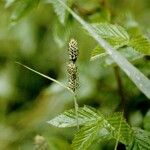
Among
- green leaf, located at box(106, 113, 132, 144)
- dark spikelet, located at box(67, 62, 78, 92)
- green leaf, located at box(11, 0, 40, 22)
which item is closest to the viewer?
dark spikelet, located at box(67, 62, 78, 92)

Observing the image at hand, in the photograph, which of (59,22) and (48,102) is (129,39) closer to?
(59,22)

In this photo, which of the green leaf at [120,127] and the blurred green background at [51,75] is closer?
the green leaf at [120,127]

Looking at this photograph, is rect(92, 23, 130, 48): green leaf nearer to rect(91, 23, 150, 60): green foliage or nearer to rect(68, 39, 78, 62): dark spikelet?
rect(91, 23, 150, 60): green foliage

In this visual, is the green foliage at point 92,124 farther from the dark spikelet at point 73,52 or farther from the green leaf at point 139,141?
the dark spikelet at point 73,52

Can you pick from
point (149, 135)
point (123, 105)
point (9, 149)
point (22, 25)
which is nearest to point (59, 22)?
point (123, 105)

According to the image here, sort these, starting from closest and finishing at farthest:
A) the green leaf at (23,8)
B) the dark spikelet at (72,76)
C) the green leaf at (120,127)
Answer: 1. the dark spikelet at (72,76)
2. the green leaf at (120,127)
3. the green leaf at (23,8)

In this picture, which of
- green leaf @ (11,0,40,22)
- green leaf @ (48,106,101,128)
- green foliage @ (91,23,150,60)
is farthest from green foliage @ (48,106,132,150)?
green leaf @ (11,0,40,22)

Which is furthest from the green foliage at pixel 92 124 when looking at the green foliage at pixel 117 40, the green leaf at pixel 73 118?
the green foliage at pixel 117 40
